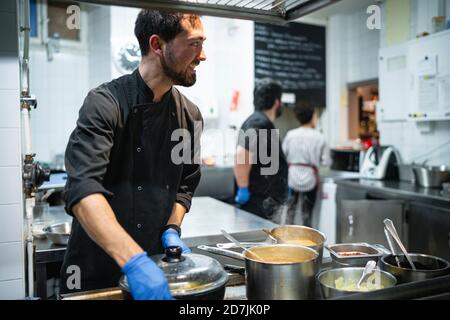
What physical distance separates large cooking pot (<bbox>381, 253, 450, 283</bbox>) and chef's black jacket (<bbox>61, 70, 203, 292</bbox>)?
70 cm

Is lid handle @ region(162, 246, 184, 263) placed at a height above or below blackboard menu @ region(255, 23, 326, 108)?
below

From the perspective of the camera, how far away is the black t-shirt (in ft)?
8.79

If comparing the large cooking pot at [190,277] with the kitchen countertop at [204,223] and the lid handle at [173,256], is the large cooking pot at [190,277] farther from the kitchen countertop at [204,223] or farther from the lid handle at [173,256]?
the kitchen countertop at [204,223]

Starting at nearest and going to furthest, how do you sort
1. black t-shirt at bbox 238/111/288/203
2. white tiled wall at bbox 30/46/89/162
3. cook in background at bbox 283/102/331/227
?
black t-shirt at bbox 238/111/288/203 → white tiled wall at bbox 30/46/89/162 → cook in background at bbox 283/102/331/227

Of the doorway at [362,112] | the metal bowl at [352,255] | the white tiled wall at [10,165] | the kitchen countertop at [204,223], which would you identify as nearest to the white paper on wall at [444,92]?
A: the kitchen countertop at [204,223]

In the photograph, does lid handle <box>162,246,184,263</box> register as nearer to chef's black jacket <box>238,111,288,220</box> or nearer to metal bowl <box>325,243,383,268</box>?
metal bowl <box>325,243,383,268</box>

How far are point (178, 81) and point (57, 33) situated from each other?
10.9ft

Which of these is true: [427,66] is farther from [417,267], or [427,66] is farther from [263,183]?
[417,267]

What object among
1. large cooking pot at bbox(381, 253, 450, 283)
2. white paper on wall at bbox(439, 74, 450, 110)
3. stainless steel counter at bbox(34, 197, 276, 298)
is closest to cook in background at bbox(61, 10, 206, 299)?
stainless steel counter at bbox(34, 197, 276, 298)

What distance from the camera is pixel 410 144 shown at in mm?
3713

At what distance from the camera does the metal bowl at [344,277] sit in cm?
95

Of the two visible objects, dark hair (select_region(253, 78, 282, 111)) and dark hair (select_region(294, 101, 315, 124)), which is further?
dark hair (select_region(294, 101, 315, 124))

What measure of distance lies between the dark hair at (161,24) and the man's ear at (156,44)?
11mm

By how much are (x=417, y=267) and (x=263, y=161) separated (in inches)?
68.3
